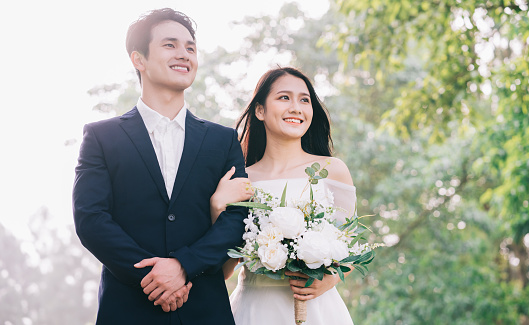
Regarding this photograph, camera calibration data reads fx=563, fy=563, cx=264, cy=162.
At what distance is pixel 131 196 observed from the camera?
2863 mm

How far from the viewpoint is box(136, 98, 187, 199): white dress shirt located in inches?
118

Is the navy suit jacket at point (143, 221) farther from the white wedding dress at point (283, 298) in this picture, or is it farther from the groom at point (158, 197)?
the white wedding dress at point (283, 298)

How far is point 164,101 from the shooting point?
3.11 meters

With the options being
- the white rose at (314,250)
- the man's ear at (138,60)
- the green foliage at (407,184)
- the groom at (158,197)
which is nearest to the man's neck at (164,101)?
the groom at (158,197)

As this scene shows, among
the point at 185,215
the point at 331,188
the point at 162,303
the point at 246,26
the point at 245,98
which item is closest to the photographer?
the point at 162,303

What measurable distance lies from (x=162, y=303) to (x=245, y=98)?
8689mm

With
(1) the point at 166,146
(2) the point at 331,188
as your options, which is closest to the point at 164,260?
(1) the point at 166,146

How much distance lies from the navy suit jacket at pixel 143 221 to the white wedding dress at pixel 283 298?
0.50 metres

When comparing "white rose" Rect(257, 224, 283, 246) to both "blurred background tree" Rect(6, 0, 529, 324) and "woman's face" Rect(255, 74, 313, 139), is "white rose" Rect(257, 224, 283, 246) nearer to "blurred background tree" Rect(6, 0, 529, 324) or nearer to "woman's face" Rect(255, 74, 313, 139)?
"woman's face" Rect(255, 74, 313, 139)

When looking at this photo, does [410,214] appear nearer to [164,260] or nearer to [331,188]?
[331,188]

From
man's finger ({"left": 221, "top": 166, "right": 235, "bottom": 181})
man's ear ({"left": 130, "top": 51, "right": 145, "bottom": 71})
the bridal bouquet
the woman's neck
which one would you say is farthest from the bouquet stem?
man's ear ({"left": 130, "top": 51, "right": 145, "bottom": 71})

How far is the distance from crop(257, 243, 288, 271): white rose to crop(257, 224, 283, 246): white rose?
0.07 feet

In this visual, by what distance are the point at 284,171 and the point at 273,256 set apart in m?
1.05

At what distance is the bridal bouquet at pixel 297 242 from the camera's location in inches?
113
